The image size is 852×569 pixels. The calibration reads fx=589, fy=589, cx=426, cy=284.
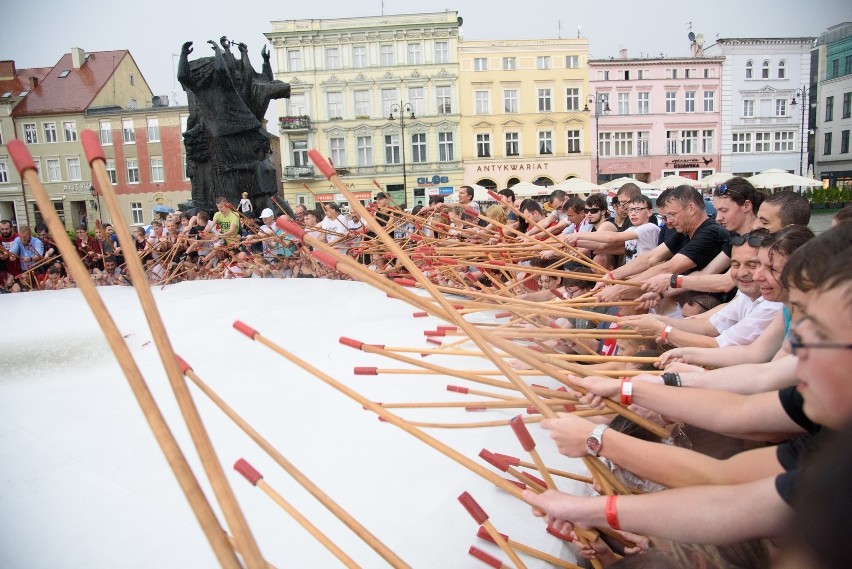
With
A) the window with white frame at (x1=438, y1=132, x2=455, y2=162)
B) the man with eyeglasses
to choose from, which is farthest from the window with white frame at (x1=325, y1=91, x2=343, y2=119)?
the man with eyeglasses

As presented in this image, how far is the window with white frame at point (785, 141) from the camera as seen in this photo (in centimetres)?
3444

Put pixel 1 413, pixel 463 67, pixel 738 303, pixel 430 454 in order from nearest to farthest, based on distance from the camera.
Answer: pixel 430 454
pixel 738 303
pixel 1 413
pixel 463 67

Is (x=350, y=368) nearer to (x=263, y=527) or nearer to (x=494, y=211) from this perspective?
(x=263, y=527)

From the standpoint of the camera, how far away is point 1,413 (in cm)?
278

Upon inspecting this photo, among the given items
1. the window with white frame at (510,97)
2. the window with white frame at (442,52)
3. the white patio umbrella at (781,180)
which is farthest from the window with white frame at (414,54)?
the white patio umbrella at (781,180)

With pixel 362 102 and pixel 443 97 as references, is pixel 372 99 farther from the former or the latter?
pixel 443 97

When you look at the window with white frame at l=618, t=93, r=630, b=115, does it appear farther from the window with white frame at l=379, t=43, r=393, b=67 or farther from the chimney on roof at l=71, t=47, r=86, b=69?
the chimney on roof at l=71, t=47, r=86, b=69

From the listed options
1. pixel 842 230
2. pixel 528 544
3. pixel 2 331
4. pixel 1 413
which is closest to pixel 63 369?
pixel 1 413

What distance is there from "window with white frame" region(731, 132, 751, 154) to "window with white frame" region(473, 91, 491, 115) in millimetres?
14454

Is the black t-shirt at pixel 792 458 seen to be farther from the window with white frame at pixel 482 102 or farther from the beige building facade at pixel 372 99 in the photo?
the window with white frame at pixel 482 102

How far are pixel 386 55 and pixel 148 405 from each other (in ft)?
114

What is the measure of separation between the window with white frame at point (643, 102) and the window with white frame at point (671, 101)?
1.10 metres

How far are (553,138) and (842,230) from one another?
3462 centimetres

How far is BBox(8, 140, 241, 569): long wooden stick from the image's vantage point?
99 cm
